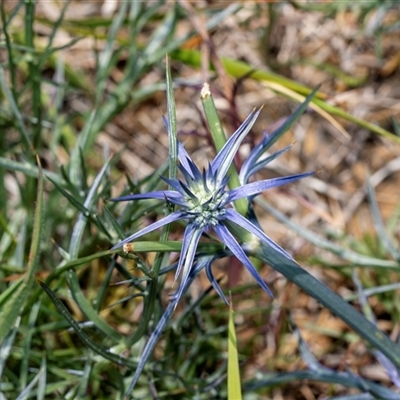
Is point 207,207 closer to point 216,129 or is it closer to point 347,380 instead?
point 216,129

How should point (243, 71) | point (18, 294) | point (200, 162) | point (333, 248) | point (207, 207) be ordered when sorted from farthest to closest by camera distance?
point (200, 162) → point (243, 71) → point (333, 248) → point (18, 294) → point (207, 207)

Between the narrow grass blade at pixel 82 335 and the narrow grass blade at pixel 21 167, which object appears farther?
the narrow grass blade at pixel 21 167

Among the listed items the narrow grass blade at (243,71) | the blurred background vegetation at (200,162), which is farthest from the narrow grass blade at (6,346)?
the narrow grass blade at (243,71)

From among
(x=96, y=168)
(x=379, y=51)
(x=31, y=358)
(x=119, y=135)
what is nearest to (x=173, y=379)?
(x=31, y=358)

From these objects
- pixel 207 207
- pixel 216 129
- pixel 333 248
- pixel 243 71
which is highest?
pixel 243 71

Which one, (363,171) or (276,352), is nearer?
(276,352)

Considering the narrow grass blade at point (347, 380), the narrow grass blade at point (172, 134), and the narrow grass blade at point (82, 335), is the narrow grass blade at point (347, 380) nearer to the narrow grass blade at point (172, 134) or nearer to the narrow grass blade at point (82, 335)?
the narrow grass blade at point (82, 335)

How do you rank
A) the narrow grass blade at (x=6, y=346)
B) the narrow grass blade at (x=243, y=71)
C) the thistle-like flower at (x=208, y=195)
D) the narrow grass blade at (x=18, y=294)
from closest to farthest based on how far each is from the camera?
the thistle-like flower at (x=208, y=195)
the narrow grass blade at (x=18, y=294)
the narrow grass blade at (x=6, y=346)
the narrow grass blade at (x=243, y=71)

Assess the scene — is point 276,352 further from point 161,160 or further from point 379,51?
point 379,51

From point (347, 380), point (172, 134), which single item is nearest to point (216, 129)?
point (172, 134)
